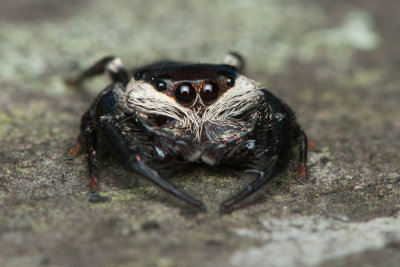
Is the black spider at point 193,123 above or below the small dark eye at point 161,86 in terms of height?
below

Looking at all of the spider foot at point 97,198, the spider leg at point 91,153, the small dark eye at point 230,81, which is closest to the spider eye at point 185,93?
the small dark eye at point 230,81

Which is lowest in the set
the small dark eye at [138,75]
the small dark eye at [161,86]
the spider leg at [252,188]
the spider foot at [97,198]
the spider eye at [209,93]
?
the spider foot at [97,198]

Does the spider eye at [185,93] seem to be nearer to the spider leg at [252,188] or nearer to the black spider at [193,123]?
the black spider at [193,123]

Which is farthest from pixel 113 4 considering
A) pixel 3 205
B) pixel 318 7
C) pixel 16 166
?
pixel 3 205

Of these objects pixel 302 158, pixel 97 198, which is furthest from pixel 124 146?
pixel 302 158

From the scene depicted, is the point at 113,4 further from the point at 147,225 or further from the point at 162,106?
the point at 147,225

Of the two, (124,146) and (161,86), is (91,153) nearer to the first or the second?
(124,146)

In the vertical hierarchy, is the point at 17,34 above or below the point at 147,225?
above
